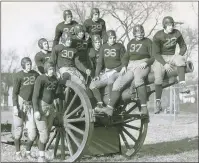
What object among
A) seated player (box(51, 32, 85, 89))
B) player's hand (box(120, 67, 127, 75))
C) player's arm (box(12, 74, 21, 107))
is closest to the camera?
player's hand (box(120, 67, 127, 75))

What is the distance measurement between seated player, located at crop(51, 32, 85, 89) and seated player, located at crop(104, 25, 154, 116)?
2.44ft

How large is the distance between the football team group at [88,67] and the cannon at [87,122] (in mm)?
112

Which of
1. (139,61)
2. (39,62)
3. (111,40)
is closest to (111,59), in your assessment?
(111,40)

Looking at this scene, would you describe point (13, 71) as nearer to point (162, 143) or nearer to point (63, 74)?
point (63, 74)

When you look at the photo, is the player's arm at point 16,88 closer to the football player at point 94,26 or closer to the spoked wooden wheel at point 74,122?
the spoked wooden wheel at point 74,122

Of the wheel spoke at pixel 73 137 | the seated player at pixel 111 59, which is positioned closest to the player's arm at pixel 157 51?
the seated player at pixel 111 59

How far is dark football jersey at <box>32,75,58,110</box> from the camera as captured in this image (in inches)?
217

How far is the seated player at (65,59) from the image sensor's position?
589 centimetres

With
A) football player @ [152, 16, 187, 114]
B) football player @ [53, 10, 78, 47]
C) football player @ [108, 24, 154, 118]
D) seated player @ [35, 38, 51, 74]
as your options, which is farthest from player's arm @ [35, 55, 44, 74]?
football player @ [152, 16, 187, 114]

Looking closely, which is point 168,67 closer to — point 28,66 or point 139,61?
point 139,61

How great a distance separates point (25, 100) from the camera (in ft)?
19.1

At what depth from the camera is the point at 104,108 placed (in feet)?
18.9

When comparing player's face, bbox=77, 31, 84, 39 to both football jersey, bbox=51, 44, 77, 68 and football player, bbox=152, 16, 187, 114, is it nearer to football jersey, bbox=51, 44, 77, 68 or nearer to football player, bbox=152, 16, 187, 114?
football jersey, bbox=51, 44, 77, 68

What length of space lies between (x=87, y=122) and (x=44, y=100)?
641 millimetres
